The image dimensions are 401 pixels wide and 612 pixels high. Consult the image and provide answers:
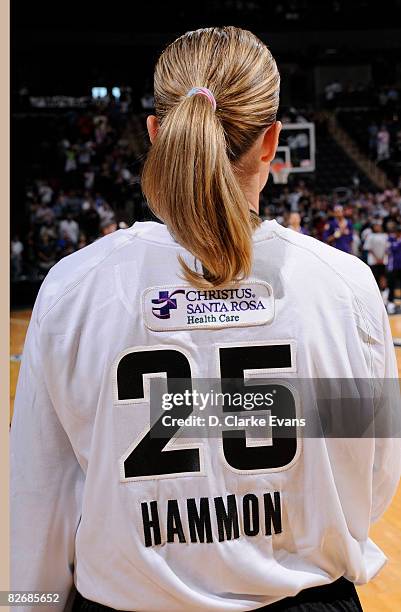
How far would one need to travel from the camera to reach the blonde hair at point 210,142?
0.92 meters

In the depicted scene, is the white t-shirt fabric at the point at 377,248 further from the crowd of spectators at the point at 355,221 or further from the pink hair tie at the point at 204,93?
the pink hair tie at the point at 204,93

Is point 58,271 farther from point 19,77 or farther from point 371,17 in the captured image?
point 371,17

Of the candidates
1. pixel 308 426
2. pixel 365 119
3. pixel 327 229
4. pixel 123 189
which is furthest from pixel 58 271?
pixel 365 119

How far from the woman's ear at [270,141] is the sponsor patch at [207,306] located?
184 mm

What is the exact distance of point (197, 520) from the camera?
940mm

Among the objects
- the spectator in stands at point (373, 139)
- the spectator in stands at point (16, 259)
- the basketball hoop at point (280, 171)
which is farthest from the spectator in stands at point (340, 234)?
the spectator in stands at point (373, 139)

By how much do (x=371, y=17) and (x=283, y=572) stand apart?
19373mm

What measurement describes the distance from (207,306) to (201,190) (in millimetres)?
144

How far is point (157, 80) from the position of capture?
100cm

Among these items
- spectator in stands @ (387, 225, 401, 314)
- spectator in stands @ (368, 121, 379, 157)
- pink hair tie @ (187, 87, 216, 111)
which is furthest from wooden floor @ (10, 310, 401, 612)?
spectator in stands @ (368, 121, 379, 157)

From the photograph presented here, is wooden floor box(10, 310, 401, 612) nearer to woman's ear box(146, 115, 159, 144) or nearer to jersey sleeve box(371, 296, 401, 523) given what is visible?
jersey sleeve box(371, 296, 401, 523)

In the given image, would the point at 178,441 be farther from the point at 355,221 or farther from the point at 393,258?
the point at 355,221

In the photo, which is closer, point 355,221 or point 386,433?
point 386,433

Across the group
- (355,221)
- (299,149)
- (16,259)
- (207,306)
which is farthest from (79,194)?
(207,306)
